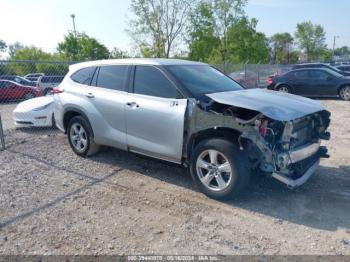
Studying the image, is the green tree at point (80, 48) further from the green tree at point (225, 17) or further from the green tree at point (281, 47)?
the green tree at point (281, 47)

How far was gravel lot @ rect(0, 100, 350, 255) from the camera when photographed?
3.40 m

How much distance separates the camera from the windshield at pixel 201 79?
4727 millimetres

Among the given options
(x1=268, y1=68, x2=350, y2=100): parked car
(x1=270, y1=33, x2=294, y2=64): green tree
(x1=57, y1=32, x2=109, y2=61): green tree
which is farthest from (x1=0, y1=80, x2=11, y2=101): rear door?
(x1=270, y1=33, x2=294, y2=64): green tree

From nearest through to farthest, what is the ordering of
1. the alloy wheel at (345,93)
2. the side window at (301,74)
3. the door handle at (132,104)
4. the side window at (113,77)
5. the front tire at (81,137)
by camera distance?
the door handle at (132,104) < the side window at (113,77) < the front tire at (81,137) < the alloy wheel at (345,93) < the side window at (301,74)

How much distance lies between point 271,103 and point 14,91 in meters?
13.4

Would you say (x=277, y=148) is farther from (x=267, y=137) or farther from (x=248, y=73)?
(x=248, y=73)

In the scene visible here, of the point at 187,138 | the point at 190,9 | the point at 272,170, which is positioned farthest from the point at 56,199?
the point at 190,9

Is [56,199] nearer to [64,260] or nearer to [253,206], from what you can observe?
[64,260]

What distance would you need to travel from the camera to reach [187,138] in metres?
4.48

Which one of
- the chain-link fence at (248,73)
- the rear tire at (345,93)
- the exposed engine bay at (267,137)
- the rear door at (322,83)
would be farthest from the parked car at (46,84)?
the exposed engine bay at (267,137)

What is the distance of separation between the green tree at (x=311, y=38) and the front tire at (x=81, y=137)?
218ft

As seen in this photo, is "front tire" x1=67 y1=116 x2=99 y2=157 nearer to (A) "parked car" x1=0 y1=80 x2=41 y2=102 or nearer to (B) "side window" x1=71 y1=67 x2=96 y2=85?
(B) "side window" x1=71 y1=67 x2=96 y2=85

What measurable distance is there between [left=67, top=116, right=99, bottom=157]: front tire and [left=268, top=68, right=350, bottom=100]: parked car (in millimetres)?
12079

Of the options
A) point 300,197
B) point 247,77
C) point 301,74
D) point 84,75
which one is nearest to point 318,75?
point 301,74
